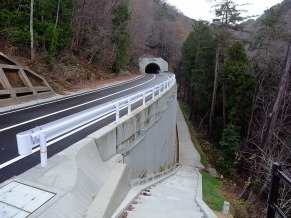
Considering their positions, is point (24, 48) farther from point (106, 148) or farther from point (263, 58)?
point (263, 58)

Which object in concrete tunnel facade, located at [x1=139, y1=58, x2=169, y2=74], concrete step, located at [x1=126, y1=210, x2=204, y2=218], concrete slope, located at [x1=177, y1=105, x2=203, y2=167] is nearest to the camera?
concrete step, located at [x1=126, y1=210, x2=204, y2=218]

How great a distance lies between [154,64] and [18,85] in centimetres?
5075

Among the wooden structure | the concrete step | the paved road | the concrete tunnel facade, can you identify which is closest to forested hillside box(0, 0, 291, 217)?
the wooden structure

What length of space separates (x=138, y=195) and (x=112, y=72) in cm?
3032

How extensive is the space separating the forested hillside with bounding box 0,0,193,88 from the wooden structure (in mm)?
2648

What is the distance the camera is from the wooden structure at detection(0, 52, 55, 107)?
1356cm

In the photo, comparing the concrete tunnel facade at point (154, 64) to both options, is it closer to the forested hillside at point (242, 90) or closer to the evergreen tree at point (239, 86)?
the forested hillside at point (242, 90)

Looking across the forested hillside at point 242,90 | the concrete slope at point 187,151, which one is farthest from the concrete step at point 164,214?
the concrete slope at point 187,151

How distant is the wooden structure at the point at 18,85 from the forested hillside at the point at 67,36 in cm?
265

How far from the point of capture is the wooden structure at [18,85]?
1356cm

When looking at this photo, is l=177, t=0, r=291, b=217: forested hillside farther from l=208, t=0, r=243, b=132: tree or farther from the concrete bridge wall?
the concrete bridge wall

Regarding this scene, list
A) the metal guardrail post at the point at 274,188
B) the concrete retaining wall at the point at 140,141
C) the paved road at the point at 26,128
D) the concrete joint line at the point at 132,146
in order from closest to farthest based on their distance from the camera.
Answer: the metal guardrail post at the point at 274,188 → the paved road at the point at 26,128 → the concrete joint line at the point at 132,146 → the concrete retaining wall at the point at 140,141

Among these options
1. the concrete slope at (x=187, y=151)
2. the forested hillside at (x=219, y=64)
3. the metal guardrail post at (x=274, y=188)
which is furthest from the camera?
the concrete slope at (x=187, y=151)

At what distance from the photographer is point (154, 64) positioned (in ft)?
211
